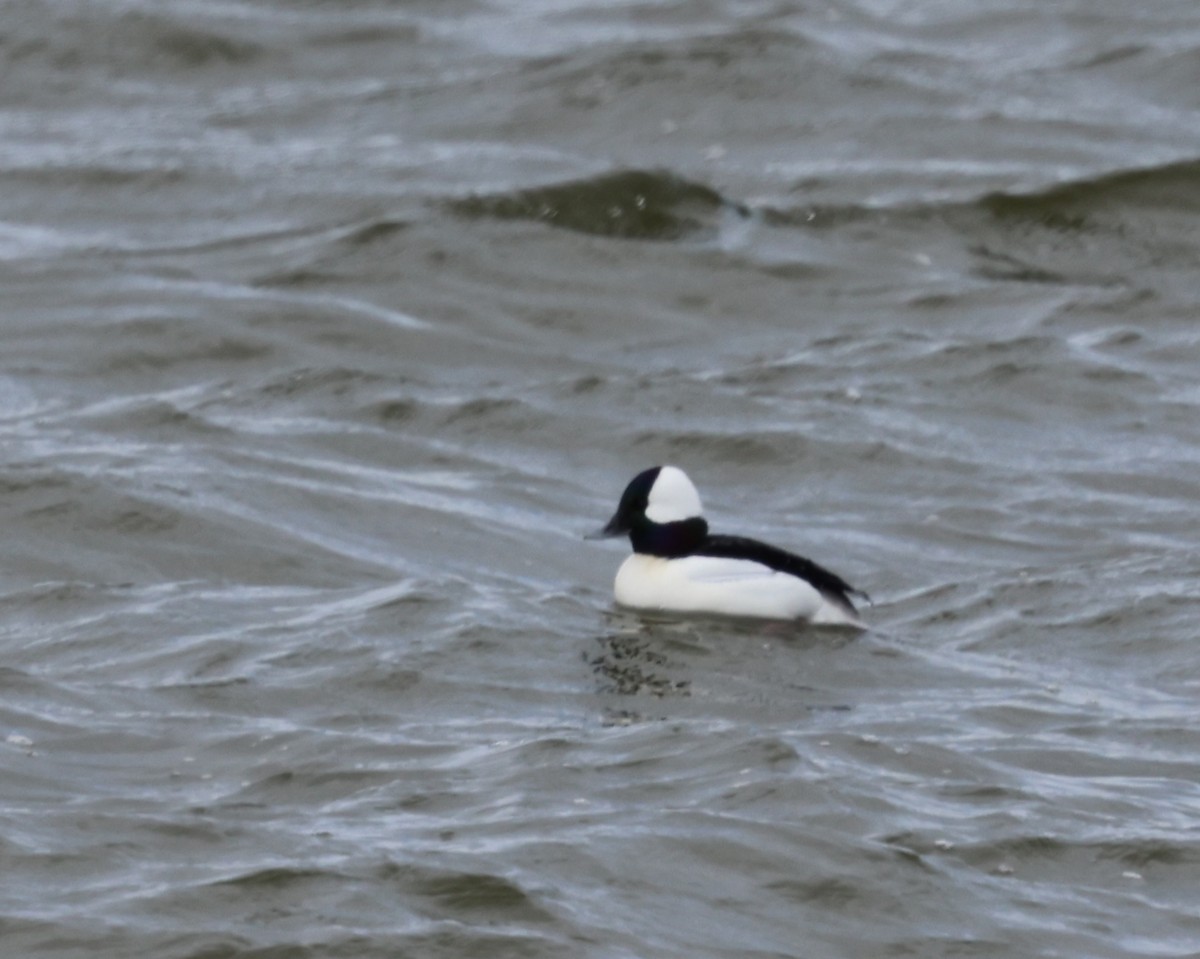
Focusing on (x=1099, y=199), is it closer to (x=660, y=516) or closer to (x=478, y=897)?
(x=660, y=516)

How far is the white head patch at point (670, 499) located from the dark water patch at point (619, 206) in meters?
5.68

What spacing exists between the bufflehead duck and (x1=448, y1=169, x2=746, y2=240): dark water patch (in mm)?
5718

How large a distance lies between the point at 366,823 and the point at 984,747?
6.95ft

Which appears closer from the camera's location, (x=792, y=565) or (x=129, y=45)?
(x=792, y=565)

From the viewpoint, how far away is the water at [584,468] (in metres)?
7.46

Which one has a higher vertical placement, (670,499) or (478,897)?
(670,499)

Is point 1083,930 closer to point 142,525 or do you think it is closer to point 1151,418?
point 142,525

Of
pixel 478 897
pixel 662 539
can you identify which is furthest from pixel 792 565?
pixel 478 897

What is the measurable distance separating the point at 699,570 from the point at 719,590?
0.38 ft

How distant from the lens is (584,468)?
13.0 meters

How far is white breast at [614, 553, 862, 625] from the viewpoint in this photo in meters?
10.4

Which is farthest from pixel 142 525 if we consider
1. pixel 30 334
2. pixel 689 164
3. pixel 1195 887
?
pixel 689 164

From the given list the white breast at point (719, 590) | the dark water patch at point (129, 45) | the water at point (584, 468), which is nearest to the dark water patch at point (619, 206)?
the water at point (584, 468)

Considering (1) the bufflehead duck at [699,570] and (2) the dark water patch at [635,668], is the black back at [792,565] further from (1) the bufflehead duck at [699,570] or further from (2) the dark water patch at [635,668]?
(2) the dark water patch at [635,668]
